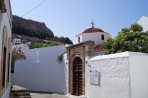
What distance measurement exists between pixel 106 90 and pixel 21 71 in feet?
44.0

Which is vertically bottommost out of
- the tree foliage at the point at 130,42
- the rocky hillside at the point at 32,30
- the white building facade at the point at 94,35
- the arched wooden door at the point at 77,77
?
the arched wooden door at the point at 77,77

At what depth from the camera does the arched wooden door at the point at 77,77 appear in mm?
16469

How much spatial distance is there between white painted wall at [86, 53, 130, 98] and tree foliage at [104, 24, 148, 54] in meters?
1.56

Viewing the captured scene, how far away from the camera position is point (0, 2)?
4543mm

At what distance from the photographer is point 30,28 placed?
155ft

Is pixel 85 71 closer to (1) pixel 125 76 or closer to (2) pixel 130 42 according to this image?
(2) pixel 130 42

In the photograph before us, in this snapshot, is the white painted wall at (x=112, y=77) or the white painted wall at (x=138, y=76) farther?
the white painted wall at (x=112, y=77)

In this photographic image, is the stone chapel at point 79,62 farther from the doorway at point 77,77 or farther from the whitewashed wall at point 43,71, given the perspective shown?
the whitewashed wall at point 43,71

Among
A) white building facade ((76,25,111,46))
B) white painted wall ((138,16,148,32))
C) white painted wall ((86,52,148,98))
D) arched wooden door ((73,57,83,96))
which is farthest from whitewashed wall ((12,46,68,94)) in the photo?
white painted wall ((86,52,148,98))

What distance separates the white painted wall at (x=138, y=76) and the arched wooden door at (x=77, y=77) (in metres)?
6.59

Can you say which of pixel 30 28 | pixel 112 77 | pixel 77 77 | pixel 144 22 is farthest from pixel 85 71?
pixel 30 28

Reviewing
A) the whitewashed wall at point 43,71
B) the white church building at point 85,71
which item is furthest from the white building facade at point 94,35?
the whitewashed wall at point 43,71

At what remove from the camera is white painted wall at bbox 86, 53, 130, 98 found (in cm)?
1041

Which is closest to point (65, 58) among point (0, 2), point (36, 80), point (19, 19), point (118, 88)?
point (36, 80)
